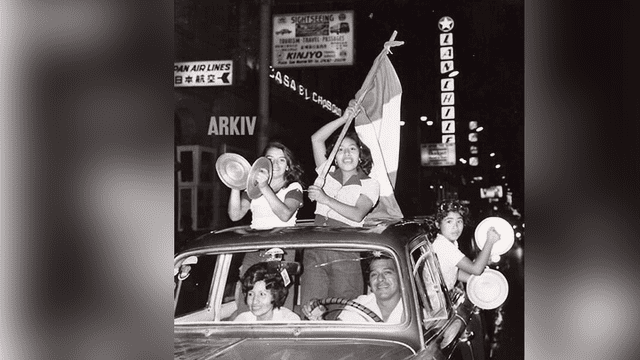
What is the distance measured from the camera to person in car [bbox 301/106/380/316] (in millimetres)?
2322

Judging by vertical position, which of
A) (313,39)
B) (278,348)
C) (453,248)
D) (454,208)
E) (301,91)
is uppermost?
(313,39)

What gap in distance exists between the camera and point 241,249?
2.38 meters

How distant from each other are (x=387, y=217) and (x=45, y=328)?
138cm

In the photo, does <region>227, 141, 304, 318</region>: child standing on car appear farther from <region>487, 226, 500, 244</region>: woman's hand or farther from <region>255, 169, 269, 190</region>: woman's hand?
<region>487, 226, 500, 244</region>: woman's hand

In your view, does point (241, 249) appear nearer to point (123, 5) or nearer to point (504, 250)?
point (504, 250)

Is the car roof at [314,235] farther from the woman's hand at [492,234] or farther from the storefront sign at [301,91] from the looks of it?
the storefront sign at [301,91]

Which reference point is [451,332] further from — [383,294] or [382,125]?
[382,125]

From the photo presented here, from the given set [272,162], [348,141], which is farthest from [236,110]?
[348,141]

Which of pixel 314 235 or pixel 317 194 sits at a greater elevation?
pixel 317 194

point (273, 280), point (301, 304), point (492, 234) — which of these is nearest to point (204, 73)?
point (273, 280)

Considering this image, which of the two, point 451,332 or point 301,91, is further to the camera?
point 301,91

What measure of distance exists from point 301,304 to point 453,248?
1.64 ft

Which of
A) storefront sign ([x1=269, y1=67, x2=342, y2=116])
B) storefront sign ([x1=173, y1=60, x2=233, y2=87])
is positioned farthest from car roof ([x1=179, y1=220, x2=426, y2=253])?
storefront sign ([x1=173, y1=60, x2=233, y2=87])

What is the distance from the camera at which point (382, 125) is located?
235 centimetres
